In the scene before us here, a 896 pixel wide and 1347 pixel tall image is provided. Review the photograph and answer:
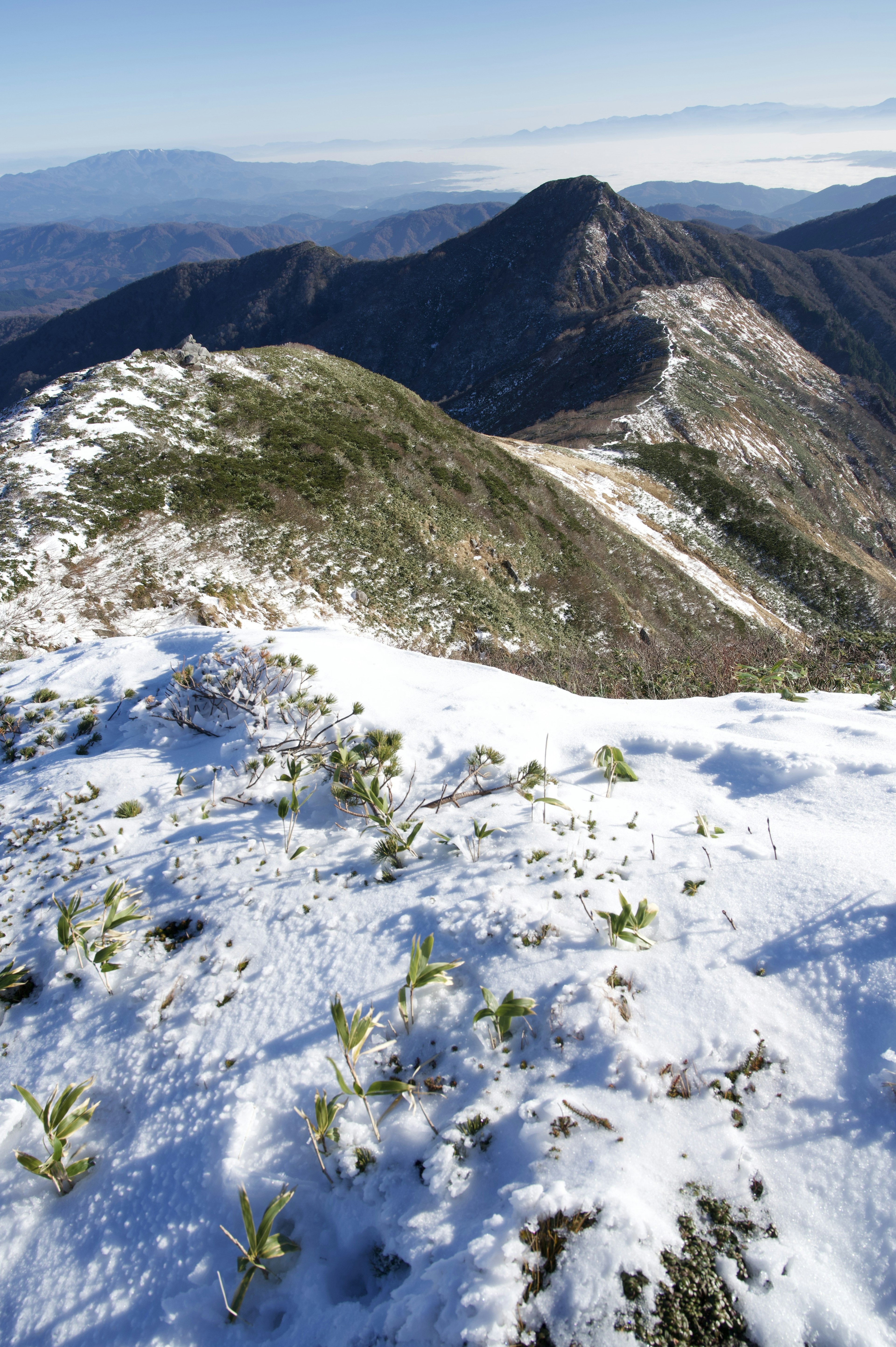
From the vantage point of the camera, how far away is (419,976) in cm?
414

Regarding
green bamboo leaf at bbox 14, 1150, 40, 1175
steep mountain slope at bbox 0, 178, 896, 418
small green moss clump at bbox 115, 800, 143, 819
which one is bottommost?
green bamboo leaf at bbox 14, 1150, 40, 1175

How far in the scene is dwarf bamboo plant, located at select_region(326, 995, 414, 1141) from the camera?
11.9 ft

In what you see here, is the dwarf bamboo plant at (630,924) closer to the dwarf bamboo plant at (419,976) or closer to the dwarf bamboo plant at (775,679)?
the dwarf bamboo plant at (419,976)

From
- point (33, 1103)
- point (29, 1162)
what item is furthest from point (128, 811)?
point (29, 1162)

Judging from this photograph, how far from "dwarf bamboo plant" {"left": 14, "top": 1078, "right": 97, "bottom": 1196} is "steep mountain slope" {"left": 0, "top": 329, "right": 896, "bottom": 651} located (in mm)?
16608

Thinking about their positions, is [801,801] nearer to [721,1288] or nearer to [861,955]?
[861,955]

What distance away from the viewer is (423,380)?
143 meters

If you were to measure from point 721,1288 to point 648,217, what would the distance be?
20232 cm

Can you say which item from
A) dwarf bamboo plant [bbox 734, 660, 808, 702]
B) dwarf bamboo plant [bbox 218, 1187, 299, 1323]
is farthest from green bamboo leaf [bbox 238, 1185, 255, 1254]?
dwarf bamboo plant [bbox 734, 660, 808, 702]

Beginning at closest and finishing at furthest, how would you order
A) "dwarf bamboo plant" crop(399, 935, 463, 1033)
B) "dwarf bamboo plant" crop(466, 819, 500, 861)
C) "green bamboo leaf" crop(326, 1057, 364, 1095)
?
"green bamboo leaf" crop(326, 1057, 364, 1095) → "dwarf bamboo plant" crop(399, 935, 463, 1033) → "dwarf bamboo plant" crop(466, 819, 500, 861)

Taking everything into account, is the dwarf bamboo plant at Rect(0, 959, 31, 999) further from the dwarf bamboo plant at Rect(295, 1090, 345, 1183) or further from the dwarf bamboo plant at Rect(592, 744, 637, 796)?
the dwarf bamboo plant at Rect(592, 744, 637, 796)

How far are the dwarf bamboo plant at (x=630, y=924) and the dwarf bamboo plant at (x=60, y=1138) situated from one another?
3.72m

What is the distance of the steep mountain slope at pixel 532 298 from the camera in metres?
133

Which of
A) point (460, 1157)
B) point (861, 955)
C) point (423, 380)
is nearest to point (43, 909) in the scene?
point (460, 1157)
